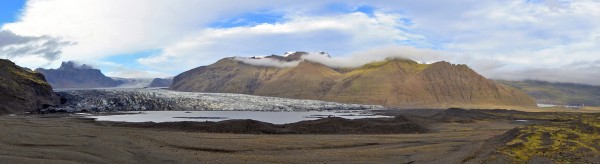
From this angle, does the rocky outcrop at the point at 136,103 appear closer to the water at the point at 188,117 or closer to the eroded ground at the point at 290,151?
the water at the point at 188,117

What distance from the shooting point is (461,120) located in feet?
296

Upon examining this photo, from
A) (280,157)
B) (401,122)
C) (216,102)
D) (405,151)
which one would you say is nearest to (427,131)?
(401,122)

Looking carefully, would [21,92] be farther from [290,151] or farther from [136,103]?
[290,151]

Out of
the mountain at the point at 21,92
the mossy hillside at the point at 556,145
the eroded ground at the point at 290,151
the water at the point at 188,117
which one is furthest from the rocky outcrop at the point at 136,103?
the mossy hillside at the point at 556,145

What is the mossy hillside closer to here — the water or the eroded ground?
the eroded ground

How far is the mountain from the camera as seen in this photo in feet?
290

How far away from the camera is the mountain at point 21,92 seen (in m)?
88.3

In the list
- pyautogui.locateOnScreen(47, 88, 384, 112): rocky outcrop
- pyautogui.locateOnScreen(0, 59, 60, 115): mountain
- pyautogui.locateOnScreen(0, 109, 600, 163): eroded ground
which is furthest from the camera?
pyautogui.locateOnScreen(47, 88, 384, 112): rocky outcrop

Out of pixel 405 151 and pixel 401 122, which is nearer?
pixel 405 151

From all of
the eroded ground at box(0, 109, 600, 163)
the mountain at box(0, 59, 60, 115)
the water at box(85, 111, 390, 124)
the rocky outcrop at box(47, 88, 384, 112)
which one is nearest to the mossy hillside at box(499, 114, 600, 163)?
Answer: the eroded ground at box(0, 109, 600, 163)

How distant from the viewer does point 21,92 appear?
315 feet

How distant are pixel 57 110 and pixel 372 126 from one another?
6421 centimetres

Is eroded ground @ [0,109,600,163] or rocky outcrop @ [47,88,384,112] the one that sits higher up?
rocky outcrop @ [47,88,384,112]

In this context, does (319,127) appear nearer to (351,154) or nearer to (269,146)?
(269,146)
